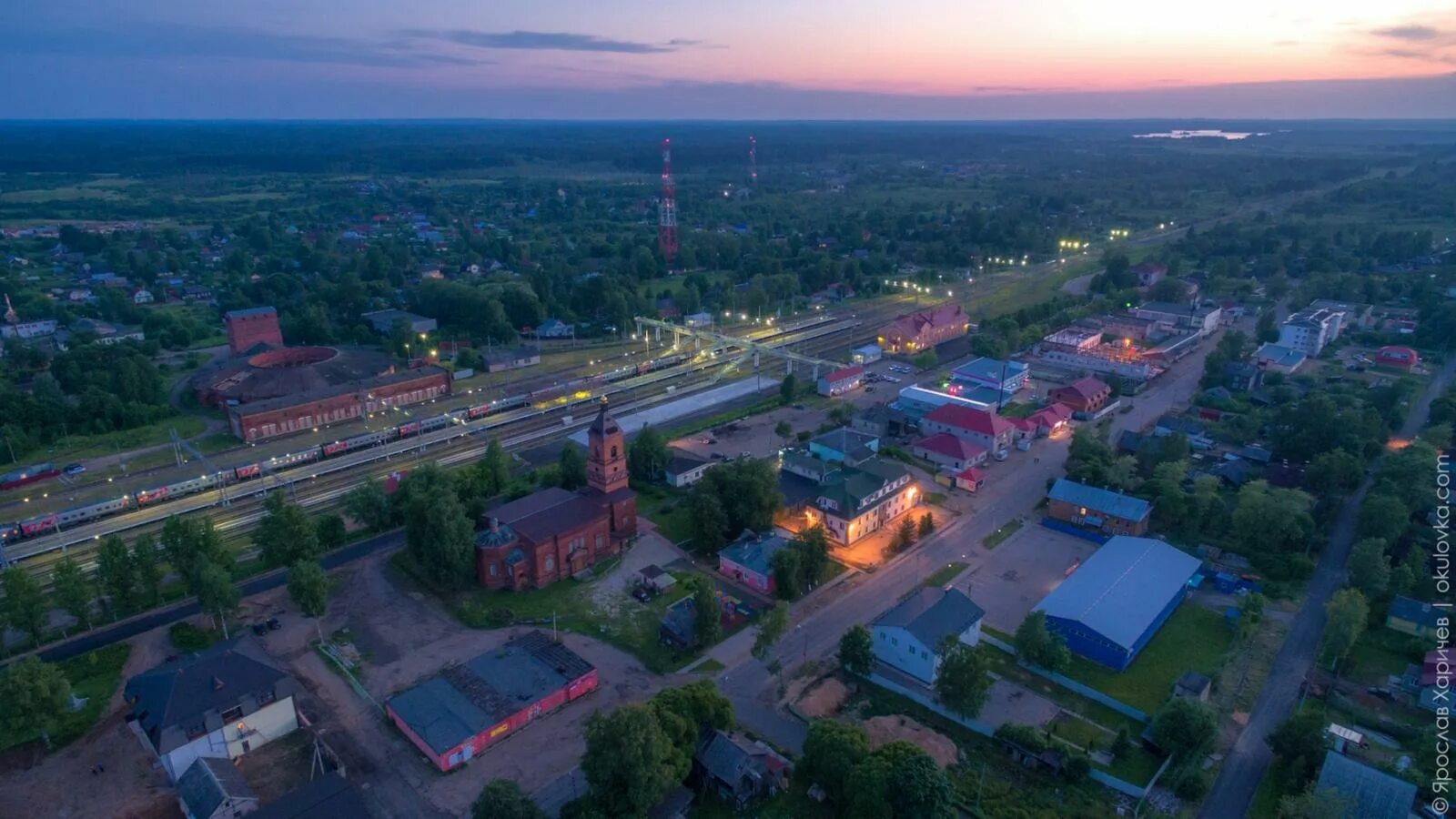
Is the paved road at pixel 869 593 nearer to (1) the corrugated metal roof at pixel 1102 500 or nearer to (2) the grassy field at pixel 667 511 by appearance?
(1) the corrugated metal roof at pixel 1102 500

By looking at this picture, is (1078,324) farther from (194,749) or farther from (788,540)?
(194,749)

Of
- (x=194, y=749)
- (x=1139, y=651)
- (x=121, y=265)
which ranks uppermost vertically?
(x=121, y=265)

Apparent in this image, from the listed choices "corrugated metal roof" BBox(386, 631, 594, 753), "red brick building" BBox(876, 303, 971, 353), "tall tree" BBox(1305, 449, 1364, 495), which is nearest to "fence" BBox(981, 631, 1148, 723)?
"corrugated metal roof" BBox(386, 631, 594, 753)

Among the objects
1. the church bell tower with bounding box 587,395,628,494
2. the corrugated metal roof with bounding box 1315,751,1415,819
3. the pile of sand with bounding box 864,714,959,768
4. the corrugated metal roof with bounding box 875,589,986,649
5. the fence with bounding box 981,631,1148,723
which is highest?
the church bell tower with bounding box 587,395,628,494

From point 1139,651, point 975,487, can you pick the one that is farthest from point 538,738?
point 975,487

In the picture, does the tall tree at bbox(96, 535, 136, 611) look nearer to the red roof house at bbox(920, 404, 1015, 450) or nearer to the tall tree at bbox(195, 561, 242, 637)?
the tall tree at bbox(195, 561, 242, 637)

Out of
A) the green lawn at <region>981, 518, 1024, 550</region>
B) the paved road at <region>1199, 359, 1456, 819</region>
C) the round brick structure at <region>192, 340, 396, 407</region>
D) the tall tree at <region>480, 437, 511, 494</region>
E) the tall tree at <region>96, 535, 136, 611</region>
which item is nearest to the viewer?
the paved road at <region>1199, 359, 1456, 819</region>

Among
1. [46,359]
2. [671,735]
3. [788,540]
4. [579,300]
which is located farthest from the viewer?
[579,300]
